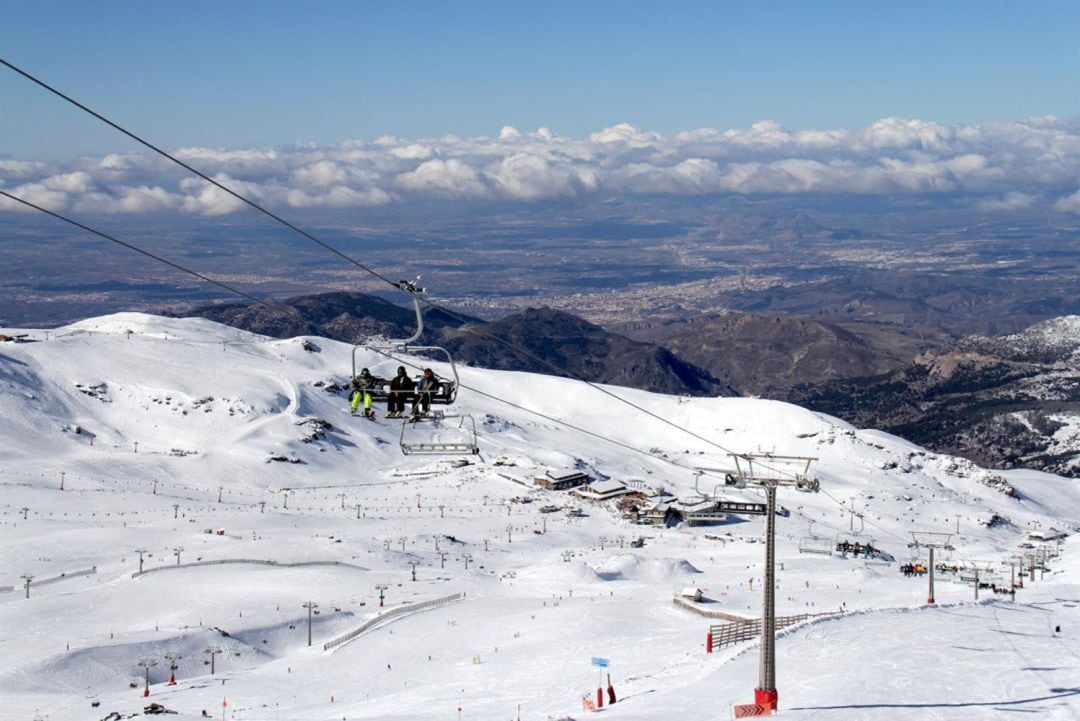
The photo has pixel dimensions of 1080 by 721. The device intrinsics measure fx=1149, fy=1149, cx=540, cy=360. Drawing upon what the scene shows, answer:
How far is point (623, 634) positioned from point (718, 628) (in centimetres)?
547

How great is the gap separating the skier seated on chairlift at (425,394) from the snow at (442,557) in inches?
461

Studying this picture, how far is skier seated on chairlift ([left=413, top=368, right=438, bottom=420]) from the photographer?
110 ft

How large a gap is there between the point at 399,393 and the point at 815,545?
65883 mm

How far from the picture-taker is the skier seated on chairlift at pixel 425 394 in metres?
33.7

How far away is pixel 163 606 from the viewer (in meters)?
61.9

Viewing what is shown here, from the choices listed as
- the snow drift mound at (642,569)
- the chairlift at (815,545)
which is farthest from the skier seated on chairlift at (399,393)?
the chairlift at (815,545)

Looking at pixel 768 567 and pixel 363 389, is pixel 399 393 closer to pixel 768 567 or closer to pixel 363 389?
pixel 363 389

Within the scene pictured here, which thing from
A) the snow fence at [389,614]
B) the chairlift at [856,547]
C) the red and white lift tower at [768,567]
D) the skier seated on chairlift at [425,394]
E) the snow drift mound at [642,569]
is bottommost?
the chairlift at [856,547]

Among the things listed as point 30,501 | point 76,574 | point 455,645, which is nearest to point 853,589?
point 455,645

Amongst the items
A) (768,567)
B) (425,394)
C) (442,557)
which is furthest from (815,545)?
(425,394)

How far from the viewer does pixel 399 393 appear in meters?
33.5

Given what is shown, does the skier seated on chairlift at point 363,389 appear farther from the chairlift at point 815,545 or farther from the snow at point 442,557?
the chairlift at point 815,545

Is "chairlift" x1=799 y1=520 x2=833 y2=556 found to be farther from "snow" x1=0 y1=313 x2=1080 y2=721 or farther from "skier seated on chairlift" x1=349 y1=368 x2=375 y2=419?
"skier seated on chairlift" x1=349 y1=368 x2=375 y2=419

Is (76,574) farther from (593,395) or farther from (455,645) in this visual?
(593,395)
